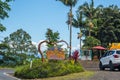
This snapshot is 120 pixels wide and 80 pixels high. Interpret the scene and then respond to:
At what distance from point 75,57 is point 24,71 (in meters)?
3.86

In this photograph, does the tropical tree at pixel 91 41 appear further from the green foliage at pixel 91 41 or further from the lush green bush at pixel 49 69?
the lush green bush at pixel 49 69

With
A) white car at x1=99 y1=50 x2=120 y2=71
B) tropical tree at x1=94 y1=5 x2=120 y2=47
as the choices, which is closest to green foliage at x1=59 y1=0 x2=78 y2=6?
tropical tree at x1=94 y1=5 x2=120 y2=47

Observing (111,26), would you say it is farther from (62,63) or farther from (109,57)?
(62,63)

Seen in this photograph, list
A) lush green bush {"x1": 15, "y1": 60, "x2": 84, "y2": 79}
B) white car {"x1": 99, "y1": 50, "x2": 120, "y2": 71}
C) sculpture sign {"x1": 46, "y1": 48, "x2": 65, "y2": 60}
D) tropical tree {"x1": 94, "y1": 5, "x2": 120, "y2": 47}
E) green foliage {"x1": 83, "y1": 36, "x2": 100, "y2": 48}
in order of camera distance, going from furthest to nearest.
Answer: tropical tree {"x1": 94, "y1": 5, "x2": 120, "y2": 47} < green foliage {"x1": 83, "y1": 36, "x2": 100, "y2": 48} < white car {"x1": 99, "y1": 50, "x2": 120, "y2": 71} < sculpture sign {"x1": 46, "y1": 48, "x2": 65, "y2": 60} < lush green bush {"x1": 15, "y1": 60, "x2": 84, "y2": 79}

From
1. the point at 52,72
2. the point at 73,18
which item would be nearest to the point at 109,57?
the point at 52,72

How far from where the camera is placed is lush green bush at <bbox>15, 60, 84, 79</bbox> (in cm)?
2620

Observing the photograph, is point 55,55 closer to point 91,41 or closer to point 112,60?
point 112,60

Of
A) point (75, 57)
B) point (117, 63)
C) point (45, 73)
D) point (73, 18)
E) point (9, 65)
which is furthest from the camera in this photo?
point (73, 18)

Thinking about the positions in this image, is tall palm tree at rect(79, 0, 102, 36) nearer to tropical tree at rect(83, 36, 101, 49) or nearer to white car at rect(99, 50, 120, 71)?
tropical tree at rect(83, 36, 101, 49)

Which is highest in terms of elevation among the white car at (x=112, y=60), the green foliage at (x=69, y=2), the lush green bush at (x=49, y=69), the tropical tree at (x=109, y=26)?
the green foliage at (x=69, y=2)

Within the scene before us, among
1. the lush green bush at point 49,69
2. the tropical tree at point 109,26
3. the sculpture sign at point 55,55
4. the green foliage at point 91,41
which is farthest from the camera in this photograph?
the tropical tree at point 109,26

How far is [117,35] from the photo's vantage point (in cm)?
8144

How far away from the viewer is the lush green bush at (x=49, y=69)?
26.2 m

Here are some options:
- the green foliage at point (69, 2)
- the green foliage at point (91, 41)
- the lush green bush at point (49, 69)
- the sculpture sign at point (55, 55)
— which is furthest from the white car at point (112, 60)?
the green foliage at point (91, 41)
